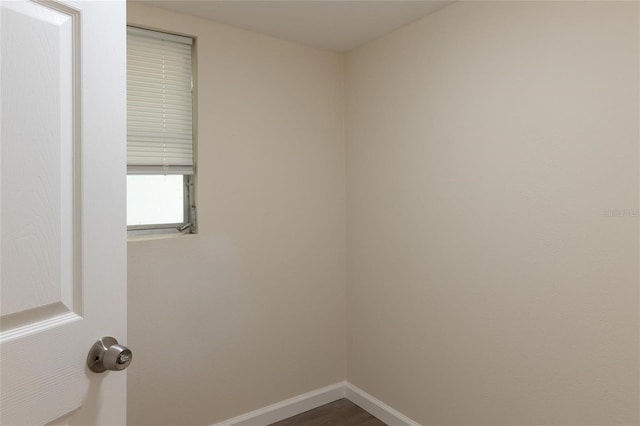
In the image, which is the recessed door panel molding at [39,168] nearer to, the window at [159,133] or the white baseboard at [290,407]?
the window at [159,133]

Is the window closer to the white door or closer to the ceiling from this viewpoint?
the ceiling

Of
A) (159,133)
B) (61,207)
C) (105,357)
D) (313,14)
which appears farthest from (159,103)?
(105,357)

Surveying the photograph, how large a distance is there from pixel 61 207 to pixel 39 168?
9cm

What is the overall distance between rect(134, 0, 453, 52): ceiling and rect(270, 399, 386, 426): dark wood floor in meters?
2.36

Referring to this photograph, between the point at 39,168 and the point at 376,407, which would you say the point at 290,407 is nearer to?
the point at 376,407

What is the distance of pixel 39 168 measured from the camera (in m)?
0.81

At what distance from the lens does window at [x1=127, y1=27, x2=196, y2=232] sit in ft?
Result: 7.12

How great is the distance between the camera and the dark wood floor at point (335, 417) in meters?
2.57

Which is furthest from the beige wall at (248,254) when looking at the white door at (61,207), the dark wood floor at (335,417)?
the white door at (61,207)

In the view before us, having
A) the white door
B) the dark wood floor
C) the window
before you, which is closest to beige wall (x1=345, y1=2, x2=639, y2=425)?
the dark wood floor

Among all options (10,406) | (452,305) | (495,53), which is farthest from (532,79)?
(10,406)

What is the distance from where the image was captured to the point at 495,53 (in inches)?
76.5

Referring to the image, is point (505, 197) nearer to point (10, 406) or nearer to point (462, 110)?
point (462, 110)

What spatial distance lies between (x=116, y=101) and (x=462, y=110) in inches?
66.0
